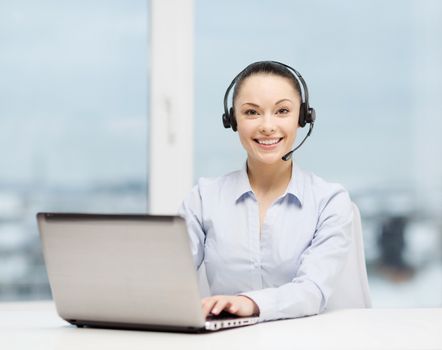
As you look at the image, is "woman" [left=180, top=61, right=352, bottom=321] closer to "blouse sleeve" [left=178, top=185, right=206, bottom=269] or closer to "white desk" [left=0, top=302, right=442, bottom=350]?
"blouse sleeve" [left=178, top=185, right=206, bottom=269]

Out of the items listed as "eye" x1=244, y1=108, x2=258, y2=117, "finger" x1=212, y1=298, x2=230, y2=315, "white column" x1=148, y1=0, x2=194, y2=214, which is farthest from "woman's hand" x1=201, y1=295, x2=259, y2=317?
"white column" x1=148, y1=0, x2=194, y2=214

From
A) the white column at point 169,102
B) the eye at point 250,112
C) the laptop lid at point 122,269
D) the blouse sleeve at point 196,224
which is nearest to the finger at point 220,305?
the laptop lid at point 122,269

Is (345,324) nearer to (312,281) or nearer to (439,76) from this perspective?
(312,281)

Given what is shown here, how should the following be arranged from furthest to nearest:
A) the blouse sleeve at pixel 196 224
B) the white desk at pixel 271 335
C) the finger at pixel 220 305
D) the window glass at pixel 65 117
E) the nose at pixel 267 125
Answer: the window glass at pixel 65 117 → the blouse sleeve at pixel 196 224 → the nose at pixel 267 125 → the finger at pixel 220 305 → the white desk at pixel 271 335

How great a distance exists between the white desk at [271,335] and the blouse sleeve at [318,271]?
32 mm

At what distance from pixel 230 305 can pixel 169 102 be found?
1.61 meters

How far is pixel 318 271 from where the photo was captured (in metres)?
1.80

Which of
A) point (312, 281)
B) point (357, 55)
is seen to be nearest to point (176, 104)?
point (357, 55)

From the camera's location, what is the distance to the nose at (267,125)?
1.90 metres

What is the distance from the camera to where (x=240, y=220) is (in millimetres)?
1966

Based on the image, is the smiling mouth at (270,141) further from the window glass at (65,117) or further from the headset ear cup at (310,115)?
the window glass at (65,117)

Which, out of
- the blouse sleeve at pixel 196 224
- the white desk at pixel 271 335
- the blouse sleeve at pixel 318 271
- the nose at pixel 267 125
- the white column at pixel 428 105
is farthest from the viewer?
the white column at pixel 428 105

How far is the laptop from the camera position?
A: 4.51 feet

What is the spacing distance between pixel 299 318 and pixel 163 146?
148cm
